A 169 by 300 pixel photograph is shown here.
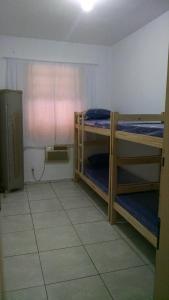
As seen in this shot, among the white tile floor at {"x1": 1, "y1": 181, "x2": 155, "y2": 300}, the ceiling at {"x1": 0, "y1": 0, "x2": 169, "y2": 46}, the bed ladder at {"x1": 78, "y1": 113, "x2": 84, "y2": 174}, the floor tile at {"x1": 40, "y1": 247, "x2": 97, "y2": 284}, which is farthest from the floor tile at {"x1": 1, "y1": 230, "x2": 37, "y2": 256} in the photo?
the ceiling at {"x1": 0, "y1": 0, "x2": 169, "y2": 46}

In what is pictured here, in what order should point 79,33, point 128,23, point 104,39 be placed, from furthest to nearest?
point 104,39
point 79,33
point 128,23

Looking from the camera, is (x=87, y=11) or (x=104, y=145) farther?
(x=104, y=145)

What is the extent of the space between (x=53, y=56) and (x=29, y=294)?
3.49 meters

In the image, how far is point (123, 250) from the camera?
2154mm

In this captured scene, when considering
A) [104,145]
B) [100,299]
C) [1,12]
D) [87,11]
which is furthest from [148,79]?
[100,299]

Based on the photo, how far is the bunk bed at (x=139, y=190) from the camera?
6.18 ft

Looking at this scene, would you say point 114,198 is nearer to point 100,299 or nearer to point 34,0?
point 100,299

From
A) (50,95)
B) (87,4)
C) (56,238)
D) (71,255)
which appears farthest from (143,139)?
(50,95)

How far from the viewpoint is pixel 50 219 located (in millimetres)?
2789

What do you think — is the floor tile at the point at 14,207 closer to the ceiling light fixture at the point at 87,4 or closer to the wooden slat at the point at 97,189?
the wooden slat at the point at 97,189

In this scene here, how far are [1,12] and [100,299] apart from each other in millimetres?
3120

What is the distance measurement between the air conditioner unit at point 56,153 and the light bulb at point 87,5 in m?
2.22

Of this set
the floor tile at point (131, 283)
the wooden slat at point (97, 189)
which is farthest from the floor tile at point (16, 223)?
the floor tile at point (131, 283)

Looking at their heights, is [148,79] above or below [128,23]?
below
